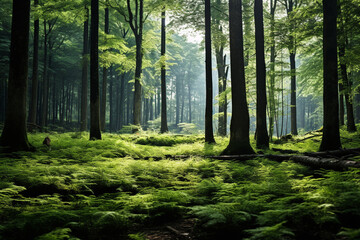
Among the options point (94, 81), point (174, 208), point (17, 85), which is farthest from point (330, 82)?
point (17, 85)

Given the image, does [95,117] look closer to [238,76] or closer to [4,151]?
[4,151]

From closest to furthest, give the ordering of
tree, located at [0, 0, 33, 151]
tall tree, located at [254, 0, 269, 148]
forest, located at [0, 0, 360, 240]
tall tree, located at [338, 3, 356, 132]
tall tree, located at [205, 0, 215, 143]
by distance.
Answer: forest, located at [0, 0, 360, 240], tree, located at [0, 0, 33, 151], tall tree, located at [254, 0, 269, 148], tall tree, located at [338, 3, 356, 132], tall tree, located at [205, 0, 215, 143]

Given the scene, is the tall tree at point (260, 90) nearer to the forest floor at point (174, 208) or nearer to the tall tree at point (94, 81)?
the forest floor at point (174, 208)

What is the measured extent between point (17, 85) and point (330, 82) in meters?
11.1

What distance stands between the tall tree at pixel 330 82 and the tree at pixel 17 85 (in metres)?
10.6

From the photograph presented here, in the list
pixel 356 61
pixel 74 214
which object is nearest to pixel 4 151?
pixel 74 214

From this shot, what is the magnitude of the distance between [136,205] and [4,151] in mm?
6120

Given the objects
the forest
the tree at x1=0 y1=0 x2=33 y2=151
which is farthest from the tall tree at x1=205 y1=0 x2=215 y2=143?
the tree at x1=0 y1=0 x2=33 y2=151

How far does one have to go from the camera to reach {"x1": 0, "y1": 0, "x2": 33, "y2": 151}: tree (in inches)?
289

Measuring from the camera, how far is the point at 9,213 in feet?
9.88

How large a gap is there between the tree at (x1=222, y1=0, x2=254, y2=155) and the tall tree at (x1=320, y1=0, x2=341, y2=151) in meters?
2.75

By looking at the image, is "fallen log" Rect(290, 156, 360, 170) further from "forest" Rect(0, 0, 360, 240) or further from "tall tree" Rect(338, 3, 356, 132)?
"tall tree" Rect(338, 3, 356, 132)

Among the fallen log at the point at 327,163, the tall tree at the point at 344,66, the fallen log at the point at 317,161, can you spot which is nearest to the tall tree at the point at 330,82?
the fallen log at the point at 317,161

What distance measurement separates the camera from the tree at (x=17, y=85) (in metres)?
7.35
